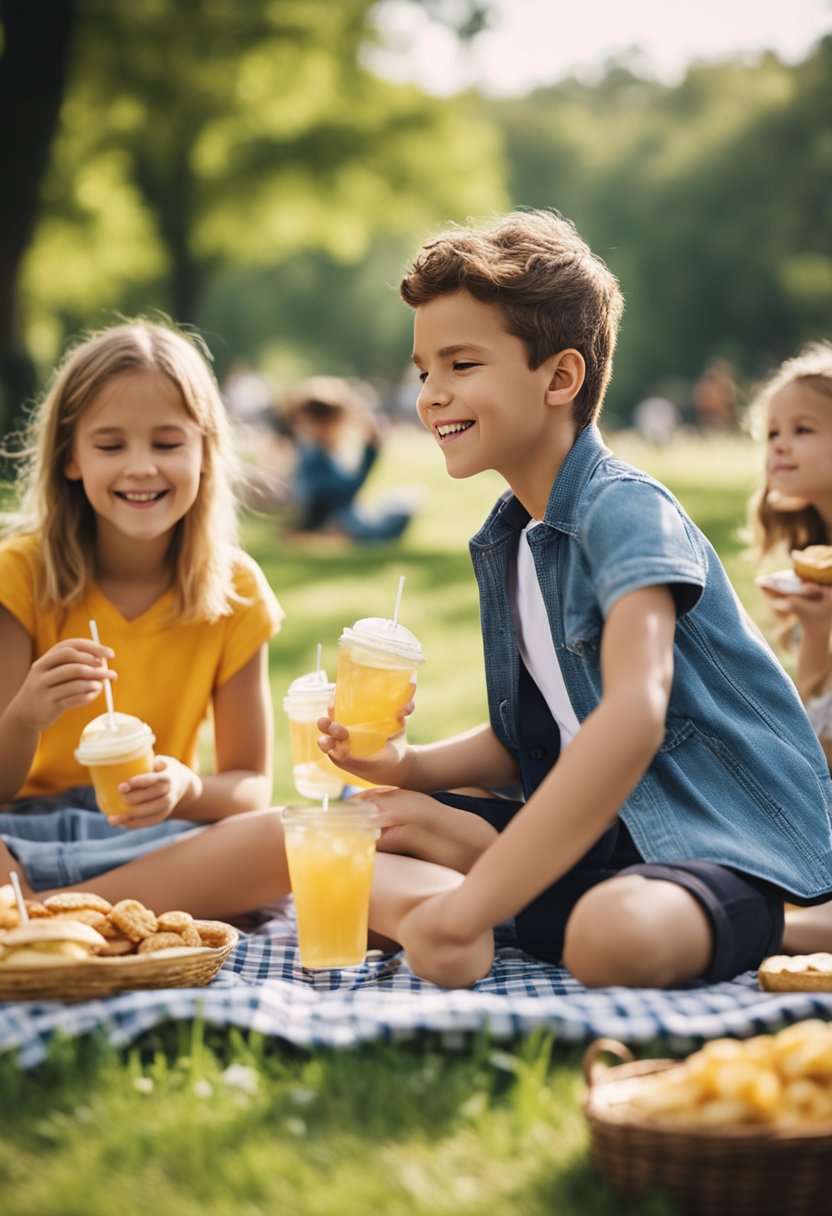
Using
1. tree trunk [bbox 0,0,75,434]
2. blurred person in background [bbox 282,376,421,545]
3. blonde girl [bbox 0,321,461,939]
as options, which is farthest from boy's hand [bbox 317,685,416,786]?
tree trunk [bbox 0,0,75,434]

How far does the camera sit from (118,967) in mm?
2461

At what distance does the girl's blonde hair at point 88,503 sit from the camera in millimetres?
3586

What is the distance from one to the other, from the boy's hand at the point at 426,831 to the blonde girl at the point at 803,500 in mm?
1273

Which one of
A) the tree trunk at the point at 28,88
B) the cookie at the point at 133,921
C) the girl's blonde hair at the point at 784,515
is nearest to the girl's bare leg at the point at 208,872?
the cookie at the point at 133,921

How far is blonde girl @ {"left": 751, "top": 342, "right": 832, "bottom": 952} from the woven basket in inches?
81.2

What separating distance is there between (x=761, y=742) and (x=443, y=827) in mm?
716

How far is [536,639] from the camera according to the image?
3.20 metres

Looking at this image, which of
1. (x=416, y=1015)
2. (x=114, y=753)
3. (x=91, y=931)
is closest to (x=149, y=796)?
(x=114, y=753)

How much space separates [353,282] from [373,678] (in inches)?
2031

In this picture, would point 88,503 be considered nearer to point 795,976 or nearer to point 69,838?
point 69,838

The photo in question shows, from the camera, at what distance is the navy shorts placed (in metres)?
2.64

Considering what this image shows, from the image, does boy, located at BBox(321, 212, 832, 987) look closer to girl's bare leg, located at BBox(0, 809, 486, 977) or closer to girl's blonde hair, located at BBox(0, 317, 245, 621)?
girl's bare leg, located at BBox(0, 809, 486, 977)

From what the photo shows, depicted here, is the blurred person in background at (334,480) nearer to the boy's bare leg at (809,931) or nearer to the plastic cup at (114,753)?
the plastic cup at (114,753)

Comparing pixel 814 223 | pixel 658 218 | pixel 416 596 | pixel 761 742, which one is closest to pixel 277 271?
pixel 658 218
